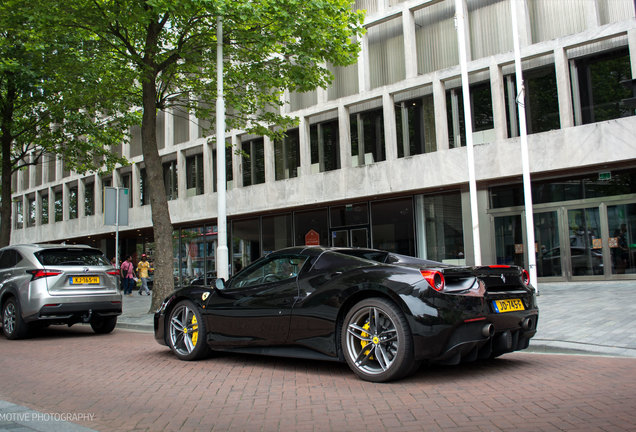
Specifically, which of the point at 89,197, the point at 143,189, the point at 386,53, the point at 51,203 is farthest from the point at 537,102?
the point at 51,203

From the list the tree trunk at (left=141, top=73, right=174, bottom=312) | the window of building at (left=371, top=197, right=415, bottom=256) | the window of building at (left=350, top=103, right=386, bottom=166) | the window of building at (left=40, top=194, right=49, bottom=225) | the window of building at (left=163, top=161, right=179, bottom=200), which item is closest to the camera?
the tree trunk at (left=141, top=73, right=174, bottom=312)

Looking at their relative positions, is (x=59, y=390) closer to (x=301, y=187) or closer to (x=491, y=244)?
(x=491, y=244)

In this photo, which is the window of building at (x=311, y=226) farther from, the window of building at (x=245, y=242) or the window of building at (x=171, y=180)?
the window of building at (x=171, y=180)

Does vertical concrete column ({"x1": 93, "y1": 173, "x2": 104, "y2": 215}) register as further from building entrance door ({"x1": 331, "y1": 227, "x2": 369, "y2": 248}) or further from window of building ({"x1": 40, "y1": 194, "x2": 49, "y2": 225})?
building entrance door ({"x1": 331, "y1": 227, "x2": 369, "y2": 248})

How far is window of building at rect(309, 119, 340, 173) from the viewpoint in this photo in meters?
20.6

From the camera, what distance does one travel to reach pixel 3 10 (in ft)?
41.2

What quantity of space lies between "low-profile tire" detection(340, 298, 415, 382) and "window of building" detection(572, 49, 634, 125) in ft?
42.1

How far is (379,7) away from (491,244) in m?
9.49

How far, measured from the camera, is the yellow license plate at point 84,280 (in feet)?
31.4

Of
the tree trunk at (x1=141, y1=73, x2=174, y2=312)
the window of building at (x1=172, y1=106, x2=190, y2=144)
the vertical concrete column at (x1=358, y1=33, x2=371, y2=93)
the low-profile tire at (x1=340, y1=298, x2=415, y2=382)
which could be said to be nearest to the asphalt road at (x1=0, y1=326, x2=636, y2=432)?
the low-profile tire at (x1=340, y1=298, x2=415, y2=382)

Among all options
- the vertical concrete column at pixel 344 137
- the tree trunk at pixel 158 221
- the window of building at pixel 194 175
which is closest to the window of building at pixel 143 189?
the window of building at pixel 194 175

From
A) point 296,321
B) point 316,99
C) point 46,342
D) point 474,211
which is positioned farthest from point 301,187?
point 296,321

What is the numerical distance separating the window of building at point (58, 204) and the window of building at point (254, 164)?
A: 17.3 metres

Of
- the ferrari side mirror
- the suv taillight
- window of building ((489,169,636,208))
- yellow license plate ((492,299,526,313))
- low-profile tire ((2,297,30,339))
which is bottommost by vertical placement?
low-profile tire ((2,297,30,339))
